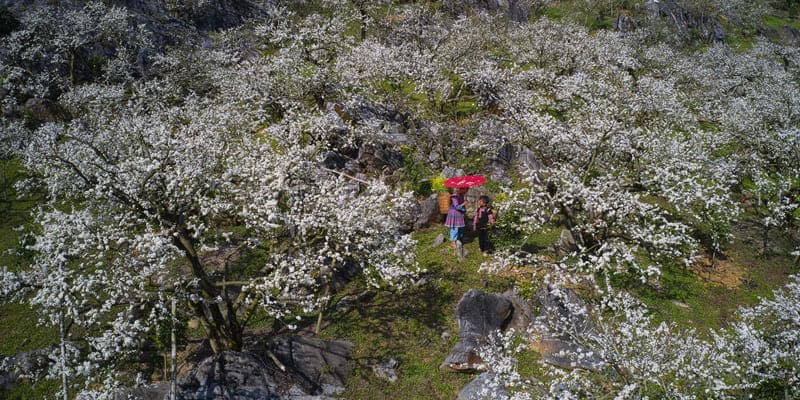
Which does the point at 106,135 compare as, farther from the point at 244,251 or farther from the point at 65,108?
the point at 65,108

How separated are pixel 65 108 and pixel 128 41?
9.40 meters

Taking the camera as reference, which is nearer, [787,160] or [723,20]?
[787,160]

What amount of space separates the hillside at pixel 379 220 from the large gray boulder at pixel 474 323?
0.23 metres

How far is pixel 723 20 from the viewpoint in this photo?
3438 inches

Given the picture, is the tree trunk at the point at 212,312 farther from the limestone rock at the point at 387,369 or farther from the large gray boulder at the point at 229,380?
the limestone rock at the point at 387,369

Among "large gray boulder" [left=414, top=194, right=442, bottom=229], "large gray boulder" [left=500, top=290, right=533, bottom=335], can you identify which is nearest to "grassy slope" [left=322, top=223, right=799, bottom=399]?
"large gray boulder" [left=500, top=290, right=533, bottom=335]

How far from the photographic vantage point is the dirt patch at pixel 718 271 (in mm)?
17156

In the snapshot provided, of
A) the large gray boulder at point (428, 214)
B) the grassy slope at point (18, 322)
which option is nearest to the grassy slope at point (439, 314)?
the large gray boulder at point (428, 214)

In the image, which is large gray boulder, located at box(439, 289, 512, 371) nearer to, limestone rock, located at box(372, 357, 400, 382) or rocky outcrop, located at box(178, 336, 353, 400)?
limestone rock, located at box(372, 357, 400, 382)

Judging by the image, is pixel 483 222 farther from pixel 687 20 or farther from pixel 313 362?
pixel 687 20

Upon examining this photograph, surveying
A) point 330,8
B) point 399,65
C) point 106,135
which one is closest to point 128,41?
point 330,8

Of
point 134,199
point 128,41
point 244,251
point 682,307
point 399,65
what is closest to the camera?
point 134,199

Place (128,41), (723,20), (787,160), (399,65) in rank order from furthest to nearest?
(723,20) → (128,41) → (399,65) → (787,160)

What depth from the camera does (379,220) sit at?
1454cm
